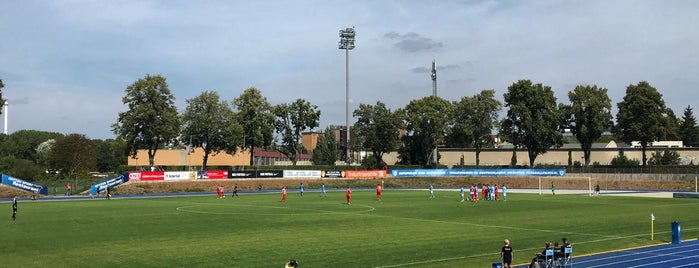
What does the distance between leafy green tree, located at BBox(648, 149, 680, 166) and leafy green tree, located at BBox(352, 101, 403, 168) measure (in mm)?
46805

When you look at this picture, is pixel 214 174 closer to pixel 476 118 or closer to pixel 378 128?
pixel 378 128

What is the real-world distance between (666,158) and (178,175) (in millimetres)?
80810

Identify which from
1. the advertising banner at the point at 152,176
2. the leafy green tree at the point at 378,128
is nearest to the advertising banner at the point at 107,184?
the advertising banner at the point at 152,176

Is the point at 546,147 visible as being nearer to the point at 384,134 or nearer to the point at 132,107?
the point at 384,134

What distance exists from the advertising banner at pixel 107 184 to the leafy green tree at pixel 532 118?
66.5 meters

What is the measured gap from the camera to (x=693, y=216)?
42.3m

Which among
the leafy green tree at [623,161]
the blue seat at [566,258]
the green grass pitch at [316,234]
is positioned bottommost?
the green grass pitch at [316,234]

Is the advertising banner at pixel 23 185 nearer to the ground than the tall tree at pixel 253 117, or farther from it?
nearer to the ground

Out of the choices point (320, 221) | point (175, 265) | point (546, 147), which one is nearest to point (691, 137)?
point (546, 147)

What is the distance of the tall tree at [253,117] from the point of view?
112 metres

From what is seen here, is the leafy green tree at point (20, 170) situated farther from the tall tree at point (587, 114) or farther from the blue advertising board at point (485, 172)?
the tall tree at point (587, 114)

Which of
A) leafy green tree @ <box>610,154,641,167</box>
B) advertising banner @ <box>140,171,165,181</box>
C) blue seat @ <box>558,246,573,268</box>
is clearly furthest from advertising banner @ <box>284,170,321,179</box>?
blue seat @ <box>558,246,573,268</box>

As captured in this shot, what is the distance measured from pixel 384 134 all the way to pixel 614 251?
96.7 meters

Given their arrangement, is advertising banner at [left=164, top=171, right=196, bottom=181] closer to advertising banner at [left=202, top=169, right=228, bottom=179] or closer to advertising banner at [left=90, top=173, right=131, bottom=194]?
advertising banner at [left=202, top=169, right=228, bottom=179]
